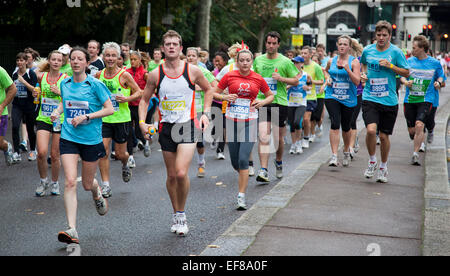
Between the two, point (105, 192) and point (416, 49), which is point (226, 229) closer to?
point (105, 192)

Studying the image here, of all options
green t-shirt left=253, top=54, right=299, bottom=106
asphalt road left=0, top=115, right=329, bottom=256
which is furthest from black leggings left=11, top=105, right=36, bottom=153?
green t-shirt left=253, top=54, right=299, bottom=106

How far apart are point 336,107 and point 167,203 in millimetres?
3779

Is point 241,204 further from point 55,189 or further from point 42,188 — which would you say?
point 42,188

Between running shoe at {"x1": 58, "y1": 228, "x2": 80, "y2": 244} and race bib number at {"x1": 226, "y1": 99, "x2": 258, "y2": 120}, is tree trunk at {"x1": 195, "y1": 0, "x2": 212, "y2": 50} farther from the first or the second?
running shoe at {"x1": 58, "y1": 228, "x2": 80, "y2": 244}

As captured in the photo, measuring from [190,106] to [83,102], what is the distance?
103 centimetres

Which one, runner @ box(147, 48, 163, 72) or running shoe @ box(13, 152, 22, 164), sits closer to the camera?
running shoe @ box(13, 152, 22, 164)

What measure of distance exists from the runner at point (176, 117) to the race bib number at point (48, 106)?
2553mm

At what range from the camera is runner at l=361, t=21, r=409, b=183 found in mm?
8984

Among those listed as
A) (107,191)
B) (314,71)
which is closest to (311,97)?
(314,71)

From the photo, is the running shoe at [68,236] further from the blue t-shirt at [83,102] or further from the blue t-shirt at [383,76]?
the blue t-shirt at [383,76]

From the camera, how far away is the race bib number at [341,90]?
10297 millimetres

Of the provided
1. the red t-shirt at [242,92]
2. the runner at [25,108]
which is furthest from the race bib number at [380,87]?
the runner at [25,108]

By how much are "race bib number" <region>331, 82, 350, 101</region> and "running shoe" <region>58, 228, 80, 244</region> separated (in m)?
5.80

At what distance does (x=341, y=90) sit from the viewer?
10.3 meters
